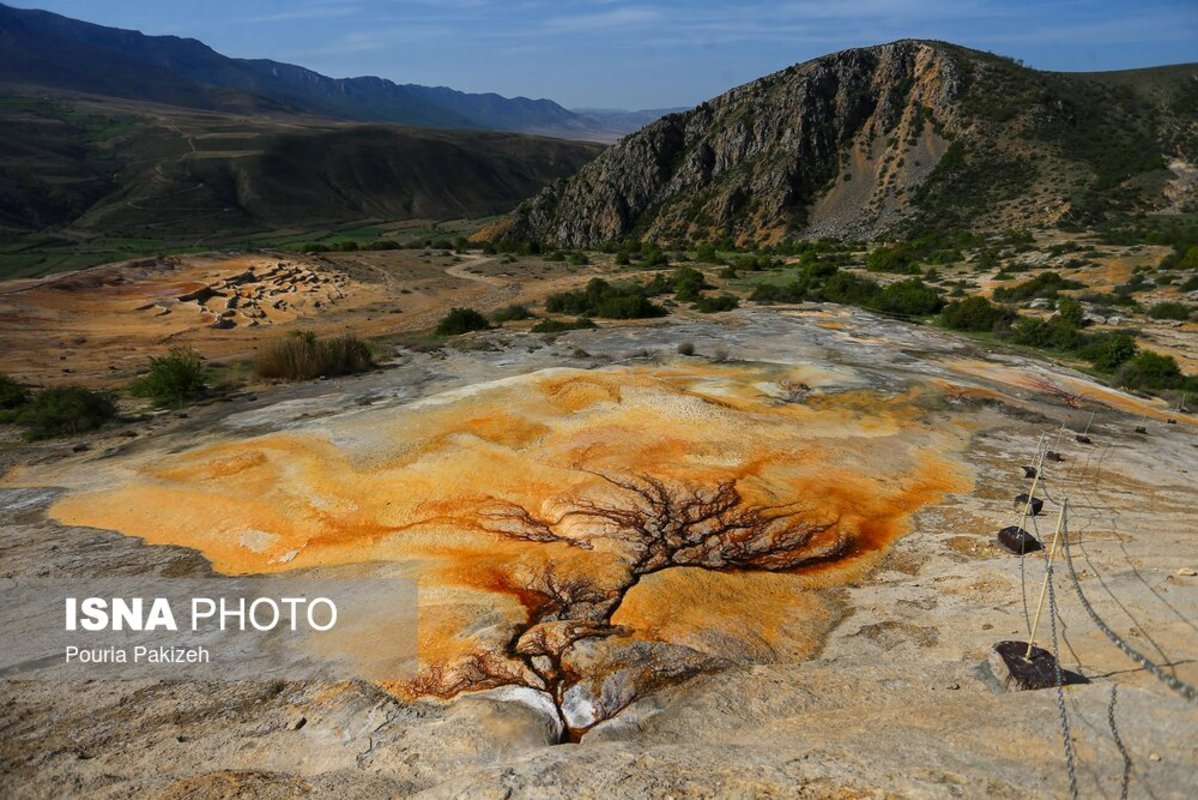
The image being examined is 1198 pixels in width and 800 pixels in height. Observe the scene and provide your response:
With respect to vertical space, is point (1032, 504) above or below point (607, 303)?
above

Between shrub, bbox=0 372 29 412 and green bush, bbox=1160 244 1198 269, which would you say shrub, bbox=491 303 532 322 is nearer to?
shrub, bbox=0 372 29 412

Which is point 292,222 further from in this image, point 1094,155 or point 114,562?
point 114,562

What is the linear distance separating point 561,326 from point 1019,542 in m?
21.3

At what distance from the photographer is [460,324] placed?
97.6 feet

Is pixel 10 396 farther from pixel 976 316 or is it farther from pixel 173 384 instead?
pixel 976 316

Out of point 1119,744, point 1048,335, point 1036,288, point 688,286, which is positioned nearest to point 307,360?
point 688,286

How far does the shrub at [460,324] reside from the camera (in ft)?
96.9

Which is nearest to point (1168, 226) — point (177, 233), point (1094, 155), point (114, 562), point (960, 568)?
point (1094, 155)

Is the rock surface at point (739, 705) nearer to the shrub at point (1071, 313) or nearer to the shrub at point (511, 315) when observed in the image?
the shrub at point (1071, 313)

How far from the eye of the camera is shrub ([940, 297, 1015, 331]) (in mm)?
30281

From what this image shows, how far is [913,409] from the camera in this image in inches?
677

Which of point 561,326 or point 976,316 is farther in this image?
point 976,316

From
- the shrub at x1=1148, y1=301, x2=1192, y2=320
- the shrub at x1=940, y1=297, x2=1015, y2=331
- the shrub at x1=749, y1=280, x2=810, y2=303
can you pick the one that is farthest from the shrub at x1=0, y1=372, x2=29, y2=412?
the shrub at x1=1148, y1=301, x2=1192, y2=320

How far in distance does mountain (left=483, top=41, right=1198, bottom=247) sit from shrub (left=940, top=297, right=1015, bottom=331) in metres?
39.9
